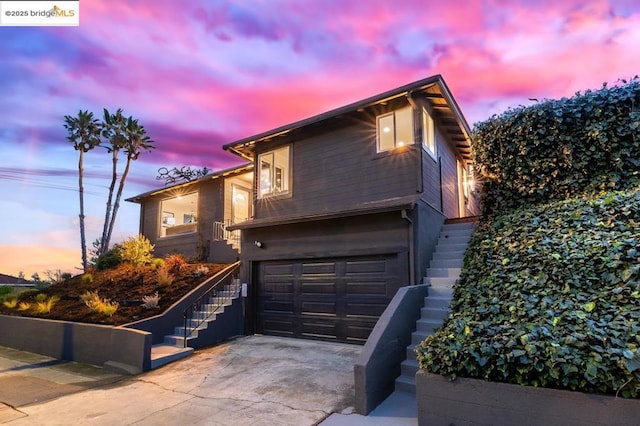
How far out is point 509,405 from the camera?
3.29 metres

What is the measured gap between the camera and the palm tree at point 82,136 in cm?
1942

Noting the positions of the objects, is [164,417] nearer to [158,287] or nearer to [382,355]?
[382,355]

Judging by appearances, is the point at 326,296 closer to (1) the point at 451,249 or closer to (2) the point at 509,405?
(1) the point at 451,249

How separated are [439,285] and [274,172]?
6339mm

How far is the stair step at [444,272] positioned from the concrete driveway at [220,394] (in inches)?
86.2

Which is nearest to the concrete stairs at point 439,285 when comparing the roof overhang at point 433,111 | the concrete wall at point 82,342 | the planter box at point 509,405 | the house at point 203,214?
the planter box at point 509,405

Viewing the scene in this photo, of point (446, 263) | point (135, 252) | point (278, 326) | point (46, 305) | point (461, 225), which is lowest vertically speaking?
point (278, 326)

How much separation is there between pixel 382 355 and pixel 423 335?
114 cm

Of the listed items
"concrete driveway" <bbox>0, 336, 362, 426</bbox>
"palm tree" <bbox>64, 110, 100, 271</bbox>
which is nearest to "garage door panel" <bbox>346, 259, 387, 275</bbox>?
"concrete driveway" <bbox>0, 336, 362, 426</bbox>

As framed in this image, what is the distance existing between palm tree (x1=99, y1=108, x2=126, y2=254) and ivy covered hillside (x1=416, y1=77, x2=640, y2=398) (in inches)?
749

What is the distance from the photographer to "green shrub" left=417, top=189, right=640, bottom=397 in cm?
313

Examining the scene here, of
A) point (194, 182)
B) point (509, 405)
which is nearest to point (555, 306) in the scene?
point (509, 405)

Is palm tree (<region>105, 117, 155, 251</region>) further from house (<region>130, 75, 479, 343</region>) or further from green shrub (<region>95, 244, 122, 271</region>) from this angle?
house (<region>130, 75, 479, 343</region>)

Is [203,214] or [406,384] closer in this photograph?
[406,384]
